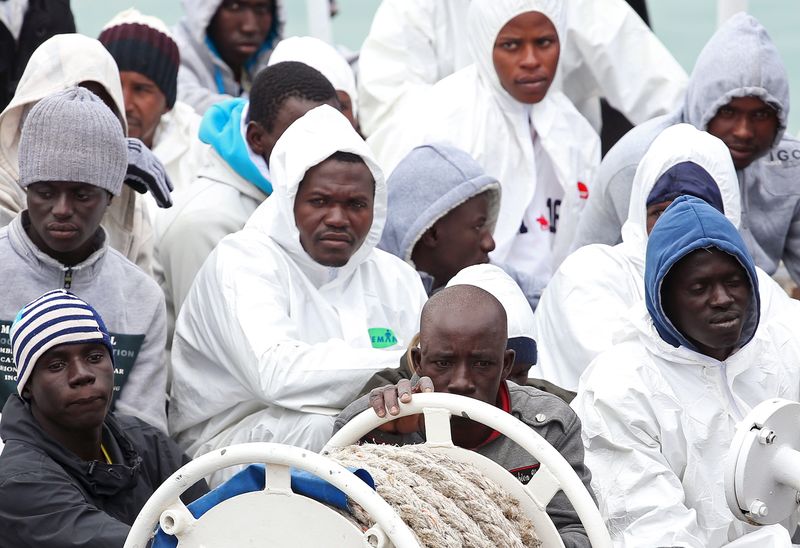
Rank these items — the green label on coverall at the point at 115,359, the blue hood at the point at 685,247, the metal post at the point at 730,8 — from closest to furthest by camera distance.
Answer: the blue hood at the point at 685,247
the green label on coverall at the point at 115,359
the metal post at the point at 730,8

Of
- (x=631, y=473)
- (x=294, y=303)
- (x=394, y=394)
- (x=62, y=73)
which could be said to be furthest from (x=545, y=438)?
(x=62, y=73)

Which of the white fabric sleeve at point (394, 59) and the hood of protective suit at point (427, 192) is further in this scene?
the white fabric sleeve at point (394, 59)

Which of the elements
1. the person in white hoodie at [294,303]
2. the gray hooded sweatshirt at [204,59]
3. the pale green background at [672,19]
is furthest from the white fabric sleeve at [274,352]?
the pale green background at [672,19]

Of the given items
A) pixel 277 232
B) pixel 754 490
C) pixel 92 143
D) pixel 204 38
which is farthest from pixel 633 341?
pixel 204 38

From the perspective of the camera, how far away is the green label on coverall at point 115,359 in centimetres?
459

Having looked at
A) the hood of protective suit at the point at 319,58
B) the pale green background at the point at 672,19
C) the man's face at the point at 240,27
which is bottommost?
the hood of protective suit at the point at 319,58

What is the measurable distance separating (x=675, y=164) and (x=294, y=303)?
1.44 metres

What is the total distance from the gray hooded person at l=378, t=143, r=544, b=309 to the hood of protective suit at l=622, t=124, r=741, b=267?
0.52 m

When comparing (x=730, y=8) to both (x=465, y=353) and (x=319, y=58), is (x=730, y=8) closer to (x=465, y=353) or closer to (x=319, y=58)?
(x=319, y=58)

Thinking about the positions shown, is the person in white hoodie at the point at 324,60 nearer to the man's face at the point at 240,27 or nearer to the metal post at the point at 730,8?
the man's face at the point at 240,27

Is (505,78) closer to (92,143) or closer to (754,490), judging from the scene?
(92,143)

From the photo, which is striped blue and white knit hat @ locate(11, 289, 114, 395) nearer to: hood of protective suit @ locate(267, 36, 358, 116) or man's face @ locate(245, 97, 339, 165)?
man's face @ locate(245, 97, 339, 165)

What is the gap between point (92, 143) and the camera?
15.9 ft

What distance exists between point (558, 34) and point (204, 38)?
1824 millimetres
